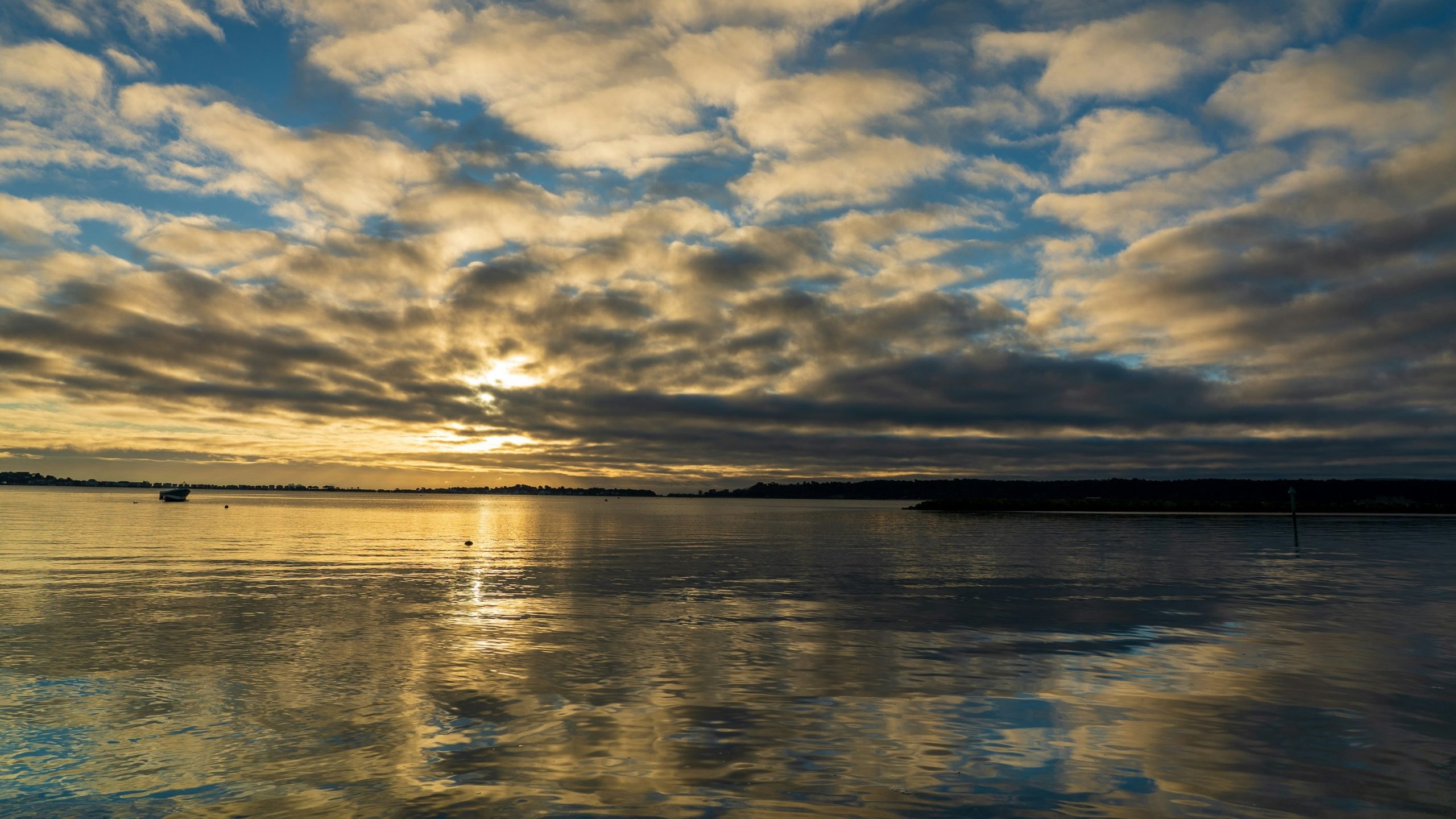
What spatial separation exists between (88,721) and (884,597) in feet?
83.1

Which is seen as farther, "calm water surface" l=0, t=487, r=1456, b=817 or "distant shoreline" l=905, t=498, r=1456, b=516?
"distant shoreline" l=905, t=498, r=1456, b=516

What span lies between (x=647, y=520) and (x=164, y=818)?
111271 millimetres

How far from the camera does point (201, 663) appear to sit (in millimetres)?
19438

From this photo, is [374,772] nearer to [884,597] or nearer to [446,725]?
[446,725]

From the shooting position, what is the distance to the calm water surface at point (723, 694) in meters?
11.2

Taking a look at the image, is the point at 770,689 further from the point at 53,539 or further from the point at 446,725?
the point at 53,539

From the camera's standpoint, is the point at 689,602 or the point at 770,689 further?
the point at 689,602

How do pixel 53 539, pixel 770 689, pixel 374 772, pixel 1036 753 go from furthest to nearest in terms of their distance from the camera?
pixel 53 539 → pixel 770 689 → pixel 1036 753 → pixel 374 772

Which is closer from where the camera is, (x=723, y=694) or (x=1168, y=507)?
(x=723, y=694)

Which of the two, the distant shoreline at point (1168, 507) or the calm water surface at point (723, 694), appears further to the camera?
the distant shoreline at point (1168, 507)

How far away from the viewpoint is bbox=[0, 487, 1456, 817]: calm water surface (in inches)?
440

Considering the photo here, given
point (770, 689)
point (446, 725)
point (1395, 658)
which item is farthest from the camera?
point (1395, 658)

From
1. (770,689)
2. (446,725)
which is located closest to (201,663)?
(446,725)

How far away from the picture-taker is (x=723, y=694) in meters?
16.7
